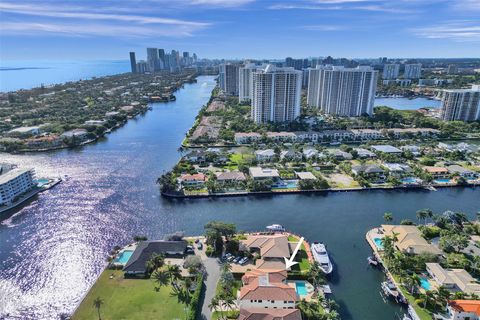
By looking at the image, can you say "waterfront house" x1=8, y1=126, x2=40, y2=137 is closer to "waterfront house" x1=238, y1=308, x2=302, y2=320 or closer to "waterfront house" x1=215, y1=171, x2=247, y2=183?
"waterfront house" x1=215, y1=171, x2=247, y2=183

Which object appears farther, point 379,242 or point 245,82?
point 245,82

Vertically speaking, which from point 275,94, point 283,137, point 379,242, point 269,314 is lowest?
point 379,242

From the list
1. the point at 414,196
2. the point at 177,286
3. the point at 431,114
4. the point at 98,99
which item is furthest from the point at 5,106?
the point at 431,114

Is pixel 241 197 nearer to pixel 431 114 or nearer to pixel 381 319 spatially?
pixel 381 319

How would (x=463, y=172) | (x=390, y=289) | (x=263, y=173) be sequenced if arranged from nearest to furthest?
(x=390, y=289) → (x=263, y=173) → (x=463, y=172)

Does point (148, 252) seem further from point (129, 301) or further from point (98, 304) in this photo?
point (98, 304)

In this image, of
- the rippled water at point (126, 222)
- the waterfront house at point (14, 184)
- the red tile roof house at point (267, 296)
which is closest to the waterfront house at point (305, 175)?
the rippled water at point (126, 222)

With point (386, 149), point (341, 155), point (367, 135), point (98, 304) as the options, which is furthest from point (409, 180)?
point (98, 304)
